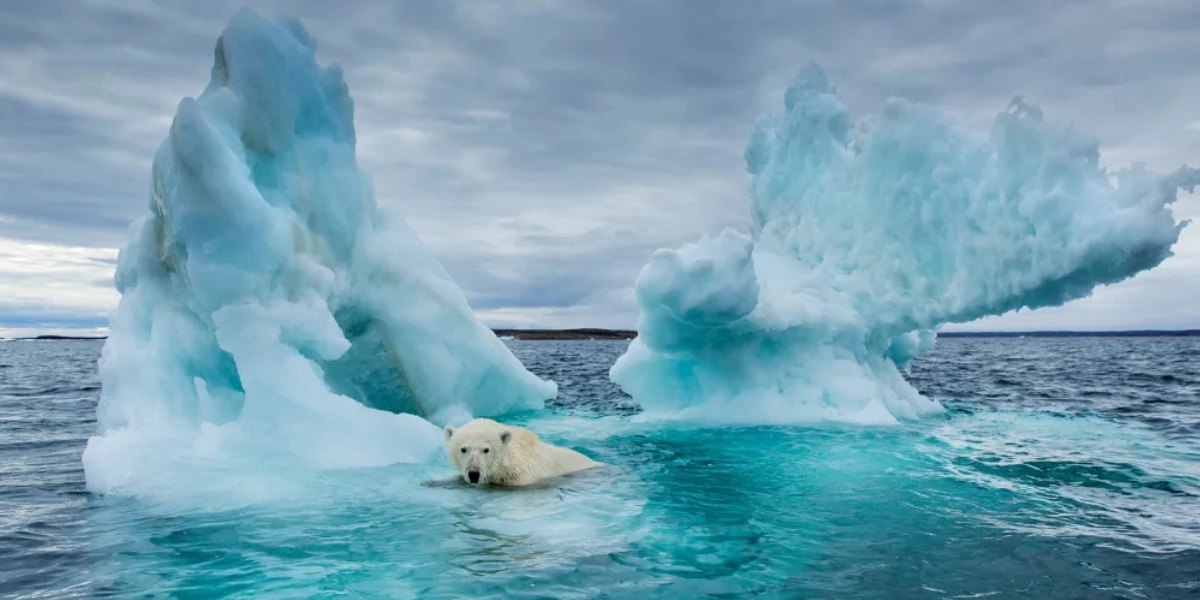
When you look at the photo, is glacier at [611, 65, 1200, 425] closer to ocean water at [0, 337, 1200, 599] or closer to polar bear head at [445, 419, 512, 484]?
ocean water at [0, 337, 1200, 599]

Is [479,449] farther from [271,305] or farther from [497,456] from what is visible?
[271,305]

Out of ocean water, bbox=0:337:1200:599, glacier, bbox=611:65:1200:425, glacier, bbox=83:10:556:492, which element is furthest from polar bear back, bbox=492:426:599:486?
glacier, bbox=611:65:1200:425

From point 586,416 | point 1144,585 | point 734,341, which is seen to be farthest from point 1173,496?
point 586,416

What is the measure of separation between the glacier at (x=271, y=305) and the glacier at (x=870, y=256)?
4.30m

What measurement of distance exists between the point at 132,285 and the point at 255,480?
5.66 meters

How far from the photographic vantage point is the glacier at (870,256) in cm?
1388

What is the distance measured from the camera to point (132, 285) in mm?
13500

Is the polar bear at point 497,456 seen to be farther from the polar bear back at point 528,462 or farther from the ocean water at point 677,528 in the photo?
the ocean water at point 677,528

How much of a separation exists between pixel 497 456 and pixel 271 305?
415cm

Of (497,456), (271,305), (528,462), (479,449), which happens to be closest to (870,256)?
(528,462)

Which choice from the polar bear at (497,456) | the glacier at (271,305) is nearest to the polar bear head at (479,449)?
the polar bear at (497,456)

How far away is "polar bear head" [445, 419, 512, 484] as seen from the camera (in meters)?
9.41

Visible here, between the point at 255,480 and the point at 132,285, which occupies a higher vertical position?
the point at 132,285

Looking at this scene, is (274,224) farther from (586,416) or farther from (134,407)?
→ (586,416)
